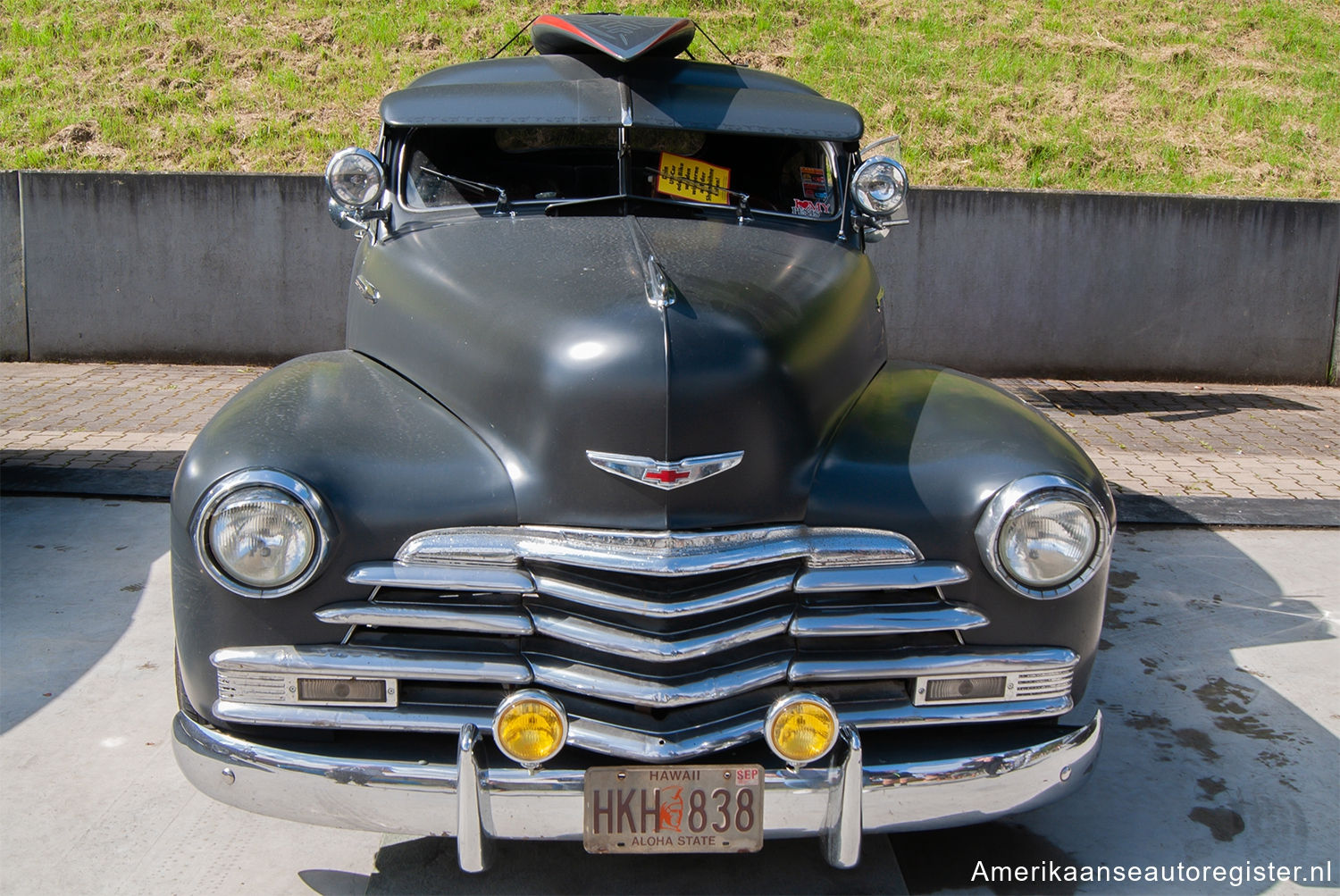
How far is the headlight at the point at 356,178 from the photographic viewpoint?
147 inches

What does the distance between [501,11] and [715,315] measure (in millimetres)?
9670

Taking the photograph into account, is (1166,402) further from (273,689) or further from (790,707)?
(273,689)

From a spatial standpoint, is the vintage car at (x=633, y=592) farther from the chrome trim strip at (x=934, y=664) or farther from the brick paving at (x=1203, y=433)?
the brick paving at (x=1203, y=433)

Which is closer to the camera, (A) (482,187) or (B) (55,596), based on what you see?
(A) (482,187)

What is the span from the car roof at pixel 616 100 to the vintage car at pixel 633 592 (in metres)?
1.07

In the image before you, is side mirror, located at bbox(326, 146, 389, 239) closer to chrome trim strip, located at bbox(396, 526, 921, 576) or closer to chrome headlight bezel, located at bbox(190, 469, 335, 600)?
chrome headlight bezel, located at bbox(190, 469, 335, 600)

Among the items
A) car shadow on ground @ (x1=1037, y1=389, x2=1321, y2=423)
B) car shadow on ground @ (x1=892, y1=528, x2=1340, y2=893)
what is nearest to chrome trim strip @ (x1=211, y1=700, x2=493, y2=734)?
car shadow on ground @ (x1=892, y1=528, x2=1340, y2=893)

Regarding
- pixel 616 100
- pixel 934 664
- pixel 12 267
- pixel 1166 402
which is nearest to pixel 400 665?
pixel 934 664

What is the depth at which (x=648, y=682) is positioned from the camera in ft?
8.16

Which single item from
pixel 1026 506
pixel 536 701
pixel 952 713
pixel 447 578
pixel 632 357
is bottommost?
pixel 952 713

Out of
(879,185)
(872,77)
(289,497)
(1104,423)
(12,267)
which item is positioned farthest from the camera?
(872,77)

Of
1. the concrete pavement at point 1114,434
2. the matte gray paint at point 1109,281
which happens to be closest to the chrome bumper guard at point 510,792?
the concrete pavement at point 1114,434

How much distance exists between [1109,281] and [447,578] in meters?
7.64

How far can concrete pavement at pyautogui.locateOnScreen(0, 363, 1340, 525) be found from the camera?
5992 millimetres
